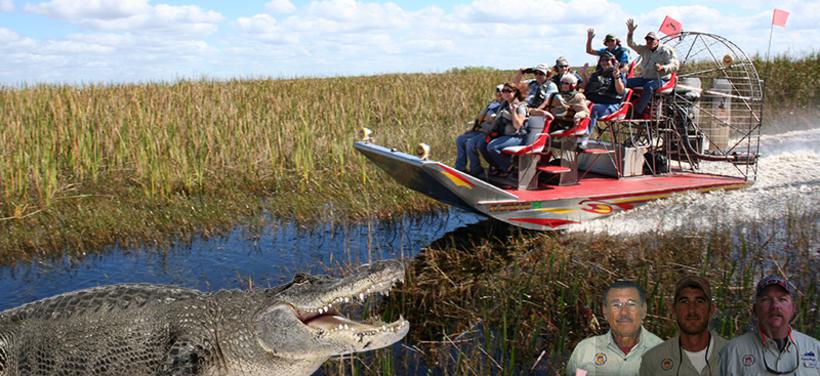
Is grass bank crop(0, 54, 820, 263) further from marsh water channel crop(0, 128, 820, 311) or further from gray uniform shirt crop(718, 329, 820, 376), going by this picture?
gray uniform shirt crop(718, 329, 820, 376)

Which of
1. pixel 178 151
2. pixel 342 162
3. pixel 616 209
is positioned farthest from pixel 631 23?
pixel 178 151

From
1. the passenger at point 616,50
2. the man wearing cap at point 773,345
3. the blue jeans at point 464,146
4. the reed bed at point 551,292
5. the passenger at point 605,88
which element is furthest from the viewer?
the passenger at point 616,50

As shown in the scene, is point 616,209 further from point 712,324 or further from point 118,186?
point 118,186

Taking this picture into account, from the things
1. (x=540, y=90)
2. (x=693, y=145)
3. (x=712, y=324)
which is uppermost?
(x=540, y=90)

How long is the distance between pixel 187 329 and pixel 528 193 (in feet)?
19.1

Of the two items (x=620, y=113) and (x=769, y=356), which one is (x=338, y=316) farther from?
(x=620, y=113)

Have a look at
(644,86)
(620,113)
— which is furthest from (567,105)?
(644,86)

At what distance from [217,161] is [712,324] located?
834 cm

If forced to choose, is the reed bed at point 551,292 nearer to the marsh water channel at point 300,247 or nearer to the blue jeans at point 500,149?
the marsh water channel at point 300,247

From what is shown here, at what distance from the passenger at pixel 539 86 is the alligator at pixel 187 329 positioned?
599 centimetres

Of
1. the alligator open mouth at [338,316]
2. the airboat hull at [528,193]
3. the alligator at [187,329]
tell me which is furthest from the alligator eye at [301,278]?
the airboat hull at [528,193]

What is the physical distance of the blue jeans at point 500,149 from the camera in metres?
9.09

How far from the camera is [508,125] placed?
911 centimetres

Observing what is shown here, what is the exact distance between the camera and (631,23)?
11211mm
